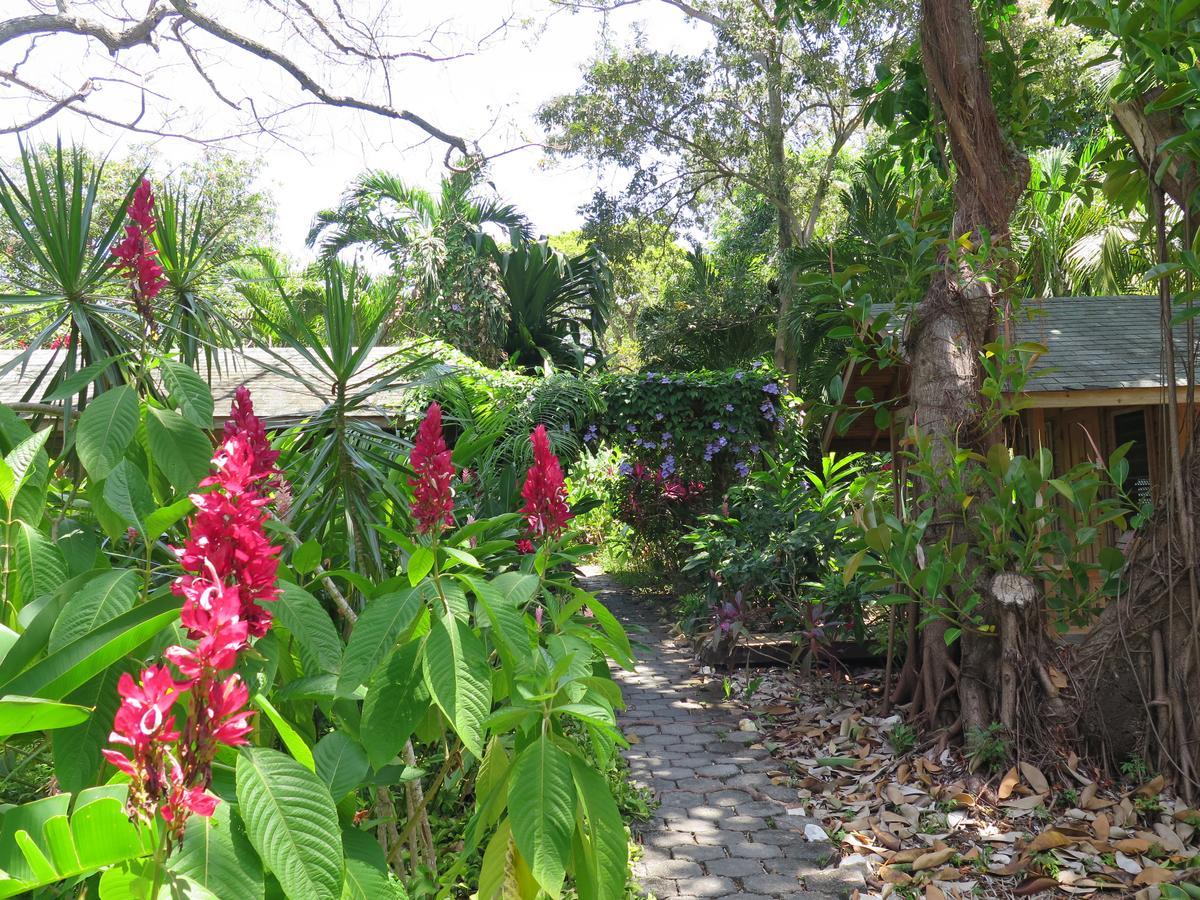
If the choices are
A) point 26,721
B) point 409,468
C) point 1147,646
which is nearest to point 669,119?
point 1147,646

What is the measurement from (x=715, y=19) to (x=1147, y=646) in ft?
50.5

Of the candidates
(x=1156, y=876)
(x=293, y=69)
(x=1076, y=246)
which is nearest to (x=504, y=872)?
(x=1156, y=876)

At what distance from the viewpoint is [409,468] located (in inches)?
91.7

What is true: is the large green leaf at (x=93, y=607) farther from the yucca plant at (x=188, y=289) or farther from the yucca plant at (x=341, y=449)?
the yucca plant at (x=188, y=289)

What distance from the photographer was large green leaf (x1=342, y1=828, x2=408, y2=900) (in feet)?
3.96

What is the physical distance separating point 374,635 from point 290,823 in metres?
0.36

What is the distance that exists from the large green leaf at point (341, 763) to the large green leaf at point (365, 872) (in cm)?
7

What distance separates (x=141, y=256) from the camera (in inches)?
90.5

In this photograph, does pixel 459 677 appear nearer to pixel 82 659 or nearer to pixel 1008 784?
pixel 82 659

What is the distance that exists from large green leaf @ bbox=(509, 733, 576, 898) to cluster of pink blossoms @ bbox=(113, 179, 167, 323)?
5.35 feet

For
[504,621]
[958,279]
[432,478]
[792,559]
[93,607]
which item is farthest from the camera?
[792,559]

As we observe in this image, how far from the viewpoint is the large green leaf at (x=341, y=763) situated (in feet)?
4.26

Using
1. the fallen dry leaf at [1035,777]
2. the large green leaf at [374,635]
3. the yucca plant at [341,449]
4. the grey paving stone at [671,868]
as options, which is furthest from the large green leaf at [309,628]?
the fallen dry leaf at [1035,777]

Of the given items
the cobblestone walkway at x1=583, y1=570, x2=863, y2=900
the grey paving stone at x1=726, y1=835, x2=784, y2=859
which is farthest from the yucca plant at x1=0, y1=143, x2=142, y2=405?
the grey paving stone at x1=726, y1=835, x2=784, y2=859
